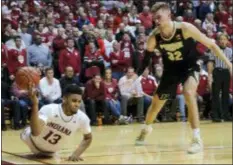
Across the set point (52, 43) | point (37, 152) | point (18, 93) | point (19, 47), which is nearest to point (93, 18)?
point (52, 43)

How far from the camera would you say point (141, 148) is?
6.88 m

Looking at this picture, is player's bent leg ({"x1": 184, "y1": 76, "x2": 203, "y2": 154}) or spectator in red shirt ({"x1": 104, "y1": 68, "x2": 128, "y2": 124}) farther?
spectator in red shirt ({"x1": 104, "y1": 68, "x2": 128, "y2": 124})

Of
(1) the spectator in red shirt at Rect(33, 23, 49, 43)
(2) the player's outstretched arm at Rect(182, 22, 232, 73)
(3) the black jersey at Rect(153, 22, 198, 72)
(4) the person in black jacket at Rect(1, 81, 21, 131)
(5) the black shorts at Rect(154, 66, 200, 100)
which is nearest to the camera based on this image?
(2) the player's outstretched arm at Rect(182, 22, 232, 73)

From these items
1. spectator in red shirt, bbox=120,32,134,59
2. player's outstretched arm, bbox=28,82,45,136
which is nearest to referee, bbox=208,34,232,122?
spectator in red shirt, bbox=120,32,134,59

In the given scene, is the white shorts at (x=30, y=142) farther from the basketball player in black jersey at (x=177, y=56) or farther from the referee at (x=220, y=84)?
the referee at (x=220, y=84)

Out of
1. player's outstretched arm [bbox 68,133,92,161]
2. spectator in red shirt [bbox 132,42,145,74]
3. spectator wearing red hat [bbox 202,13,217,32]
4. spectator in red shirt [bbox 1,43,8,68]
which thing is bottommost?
player's outstretched arm [bbox 68,133,92,161]

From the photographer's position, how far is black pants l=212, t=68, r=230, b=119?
35.5ft

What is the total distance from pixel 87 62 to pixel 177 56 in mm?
5118

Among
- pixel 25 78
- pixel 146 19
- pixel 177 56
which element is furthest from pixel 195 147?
pixel 146 19

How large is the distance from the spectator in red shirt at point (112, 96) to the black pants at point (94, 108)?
99mm

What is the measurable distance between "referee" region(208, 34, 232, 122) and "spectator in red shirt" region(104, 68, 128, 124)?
1.83 meters

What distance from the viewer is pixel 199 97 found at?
11.8m

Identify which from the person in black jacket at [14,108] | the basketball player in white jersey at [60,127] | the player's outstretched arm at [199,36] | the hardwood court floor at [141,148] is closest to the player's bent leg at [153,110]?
the hardwood court floor at [141,148]

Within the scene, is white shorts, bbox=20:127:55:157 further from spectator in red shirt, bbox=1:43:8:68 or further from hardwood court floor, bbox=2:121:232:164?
spectator in red shirt, bbox=1:43:8:68
